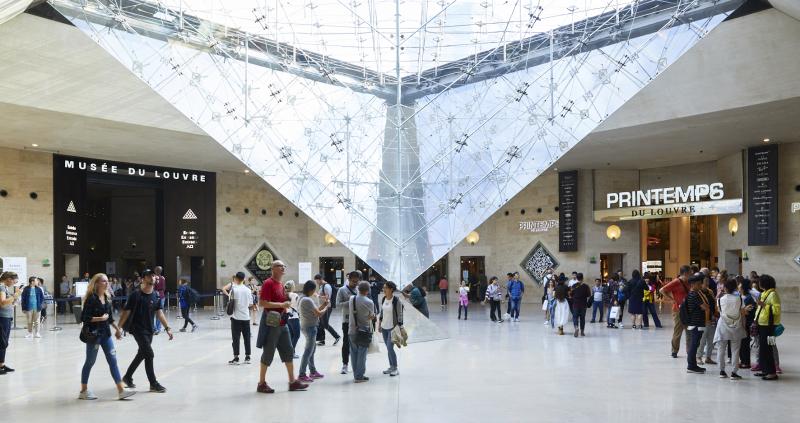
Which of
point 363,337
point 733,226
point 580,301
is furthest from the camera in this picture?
point 733,226

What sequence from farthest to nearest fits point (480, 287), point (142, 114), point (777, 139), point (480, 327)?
point (480, 287) → point (777, 139) → point (142, 114) → point (480, 327)

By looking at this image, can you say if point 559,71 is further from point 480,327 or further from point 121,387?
point 121,387

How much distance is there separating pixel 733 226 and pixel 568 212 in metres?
5.19

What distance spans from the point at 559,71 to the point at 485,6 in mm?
2316

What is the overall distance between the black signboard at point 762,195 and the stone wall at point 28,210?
19.1 m

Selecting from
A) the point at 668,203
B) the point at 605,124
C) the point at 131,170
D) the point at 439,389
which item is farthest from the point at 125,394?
the point at 668,203

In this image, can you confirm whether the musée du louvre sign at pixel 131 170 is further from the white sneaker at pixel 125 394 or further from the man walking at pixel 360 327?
the man walking at pixel 360 327

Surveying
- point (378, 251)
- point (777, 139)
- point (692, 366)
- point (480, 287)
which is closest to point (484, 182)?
point (378, 251)

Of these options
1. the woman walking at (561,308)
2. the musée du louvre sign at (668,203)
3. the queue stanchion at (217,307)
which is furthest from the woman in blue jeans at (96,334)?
the musée du louvre sign at (668,203)

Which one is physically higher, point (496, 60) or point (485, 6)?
point (485, 6)

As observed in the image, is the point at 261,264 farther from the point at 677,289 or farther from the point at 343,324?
the point at 677,289

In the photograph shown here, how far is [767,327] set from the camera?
6.99m

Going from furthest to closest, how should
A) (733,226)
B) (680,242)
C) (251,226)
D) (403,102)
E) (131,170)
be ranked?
(680,242), (251,226), (131,170), (733,226), (403,102)

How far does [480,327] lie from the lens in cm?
1337
